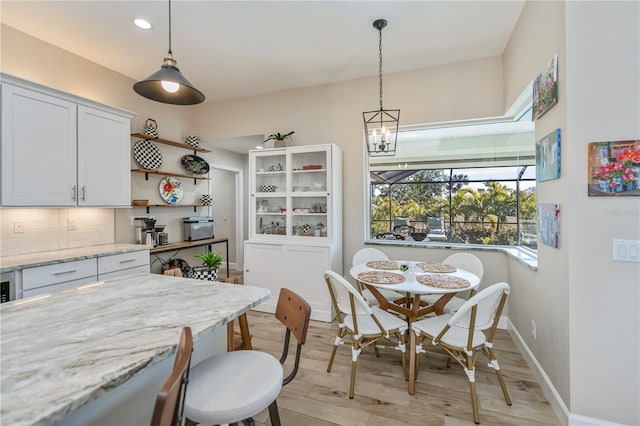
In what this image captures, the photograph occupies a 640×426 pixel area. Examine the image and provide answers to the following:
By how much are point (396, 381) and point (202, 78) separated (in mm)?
3966

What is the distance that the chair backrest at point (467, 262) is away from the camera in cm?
274

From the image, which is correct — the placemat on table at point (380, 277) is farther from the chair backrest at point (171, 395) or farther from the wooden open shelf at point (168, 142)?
the wooden open shelf at point (168, 142)

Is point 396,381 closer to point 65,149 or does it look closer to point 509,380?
point 509,380

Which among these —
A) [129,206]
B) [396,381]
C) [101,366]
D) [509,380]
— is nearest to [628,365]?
[509,380]

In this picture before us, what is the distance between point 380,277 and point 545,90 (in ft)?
6.02

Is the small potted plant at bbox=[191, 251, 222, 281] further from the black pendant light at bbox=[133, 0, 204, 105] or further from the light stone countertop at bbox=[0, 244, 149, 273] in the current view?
the black pendant light at bbox=[133, 0, 204, 105]

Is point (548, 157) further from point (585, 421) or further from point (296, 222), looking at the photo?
point (296, 222)

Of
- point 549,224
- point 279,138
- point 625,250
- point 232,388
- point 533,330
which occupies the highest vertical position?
point 279,138

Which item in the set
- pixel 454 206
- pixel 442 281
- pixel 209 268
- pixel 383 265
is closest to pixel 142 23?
pixel 209 268

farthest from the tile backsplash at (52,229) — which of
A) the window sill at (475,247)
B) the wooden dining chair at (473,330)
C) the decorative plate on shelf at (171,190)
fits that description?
the wooden dining chair at (473,330)

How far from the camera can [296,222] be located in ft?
12.1

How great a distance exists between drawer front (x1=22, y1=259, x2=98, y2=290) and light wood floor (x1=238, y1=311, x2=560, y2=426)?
182cm

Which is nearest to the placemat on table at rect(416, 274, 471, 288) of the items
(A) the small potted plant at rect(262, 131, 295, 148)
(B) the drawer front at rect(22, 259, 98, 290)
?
(A) the small potted plant at rect(262, 131, 295, 148)

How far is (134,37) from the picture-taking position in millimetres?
2766
